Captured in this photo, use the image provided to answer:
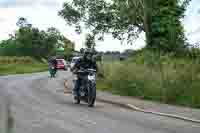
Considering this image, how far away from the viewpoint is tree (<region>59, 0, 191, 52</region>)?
50.8m

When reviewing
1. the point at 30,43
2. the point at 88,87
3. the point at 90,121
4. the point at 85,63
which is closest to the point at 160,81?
the point at 85,63

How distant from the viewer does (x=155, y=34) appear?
5281cm

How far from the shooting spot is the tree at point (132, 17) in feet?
167

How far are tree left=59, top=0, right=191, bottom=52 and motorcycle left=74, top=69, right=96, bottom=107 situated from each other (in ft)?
95.4

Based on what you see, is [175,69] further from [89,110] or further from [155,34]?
[155,34]

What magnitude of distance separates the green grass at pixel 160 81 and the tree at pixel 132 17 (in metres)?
21.9

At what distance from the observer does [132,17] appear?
2110 inches

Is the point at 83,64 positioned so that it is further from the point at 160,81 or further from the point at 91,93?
the point at 160,81

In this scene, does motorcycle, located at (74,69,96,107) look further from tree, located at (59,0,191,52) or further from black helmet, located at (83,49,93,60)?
tree, located at (59,0,191,52)

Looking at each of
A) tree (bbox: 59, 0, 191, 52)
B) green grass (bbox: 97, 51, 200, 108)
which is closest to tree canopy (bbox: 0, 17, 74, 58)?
tree (bbox: 59, 0, 191, 52)

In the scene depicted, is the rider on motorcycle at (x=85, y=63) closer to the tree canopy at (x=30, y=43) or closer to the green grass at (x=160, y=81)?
the green grass at (x=160, y=81)

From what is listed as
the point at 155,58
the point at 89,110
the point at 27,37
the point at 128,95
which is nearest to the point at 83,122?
the point at 89,110

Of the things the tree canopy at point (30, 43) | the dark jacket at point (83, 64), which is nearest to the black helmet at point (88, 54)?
the dark jacket at point (83, 64)

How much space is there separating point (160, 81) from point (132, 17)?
110ft
